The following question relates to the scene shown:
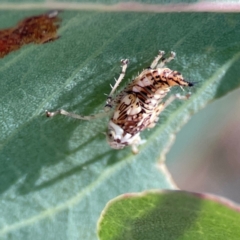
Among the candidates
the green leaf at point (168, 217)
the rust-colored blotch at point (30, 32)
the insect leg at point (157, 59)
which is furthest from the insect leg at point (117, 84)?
the green leaf at point (168, 217)

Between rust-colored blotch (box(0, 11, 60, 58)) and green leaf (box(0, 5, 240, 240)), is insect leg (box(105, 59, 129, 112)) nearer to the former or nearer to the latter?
green leaf (box(0, 5, 240, 240))

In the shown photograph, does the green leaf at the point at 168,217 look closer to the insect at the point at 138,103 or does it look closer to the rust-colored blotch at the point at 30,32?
the insect at the point at 138,103

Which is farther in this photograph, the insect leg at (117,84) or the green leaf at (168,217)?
the insect leg at (117,84)

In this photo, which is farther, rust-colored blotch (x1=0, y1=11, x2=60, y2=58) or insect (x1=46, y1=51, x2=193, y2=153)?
insect (x1=46, y1=51, x2=193, y2=153)

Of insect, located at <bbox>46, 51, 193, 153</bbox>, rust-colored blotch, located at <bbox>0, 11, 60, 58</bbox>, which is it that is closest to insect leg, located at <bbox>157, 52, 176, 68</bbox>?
insect, located at <bbox>46, 51, 193, 153</bbox>

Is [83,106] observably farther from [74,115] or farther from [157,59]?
[157,59]

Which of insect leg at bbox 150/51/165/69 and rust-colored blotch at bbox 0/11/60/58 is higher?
rust-colored blotch at bbox 0/11/60/58

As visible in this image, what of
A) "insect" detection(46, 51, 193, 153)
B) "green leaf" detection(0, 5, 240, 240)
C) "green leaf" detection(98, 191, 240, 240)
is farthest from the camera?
"insect" detection(46, 51, 193, 153)
